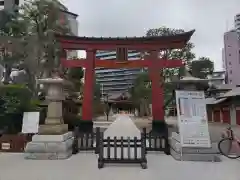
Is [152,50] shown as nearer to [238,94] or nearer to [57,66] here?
[57,66]

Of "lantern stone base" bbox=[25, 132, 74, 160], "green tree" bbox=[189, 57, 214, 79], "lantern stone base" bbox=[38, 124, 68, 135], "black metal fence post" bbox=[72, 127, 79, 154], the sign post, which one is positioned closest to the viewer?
the sign post

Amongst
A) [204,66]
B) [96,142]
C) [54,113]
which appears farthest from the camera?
[204,66]

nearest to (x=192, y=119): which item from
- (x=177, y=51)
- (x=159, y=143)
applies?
(x=159, y=143)

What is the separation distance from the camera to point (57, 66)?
18641mm

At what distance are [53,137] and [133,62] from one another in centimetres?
687

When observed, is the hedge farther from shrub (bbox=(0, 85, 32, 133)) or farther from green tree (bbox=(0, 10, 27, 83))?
green tree (bbox=(0, 10, 27, 83))

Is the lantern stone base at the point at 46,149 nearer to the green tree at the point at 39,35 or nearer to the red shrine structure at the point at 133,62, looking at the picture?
the red shrine structure at the point at 133,62

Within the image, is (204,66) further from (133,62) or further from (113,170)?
(113,170)

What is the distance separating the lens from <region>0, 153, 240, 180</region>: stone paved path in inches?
241

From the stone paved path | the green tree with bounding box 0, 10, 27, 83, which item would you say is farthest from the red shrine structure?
the green tree with bounding box 0, 10, 27, 83

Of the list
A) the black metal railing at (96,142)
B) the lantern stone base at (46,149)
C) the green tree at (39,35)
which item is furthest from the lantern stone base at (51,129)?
the green tree at (39,35)

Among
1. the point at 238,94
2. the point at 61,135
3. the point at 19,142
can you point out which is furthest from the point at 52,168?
the point at 238,94

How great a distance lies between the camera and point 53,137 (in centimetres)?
861

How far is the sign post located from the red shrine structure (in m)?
4.87
